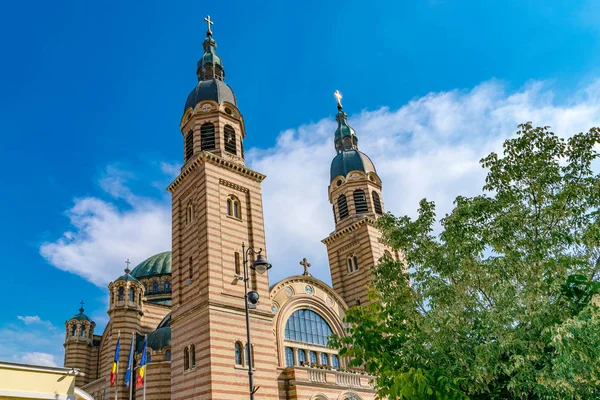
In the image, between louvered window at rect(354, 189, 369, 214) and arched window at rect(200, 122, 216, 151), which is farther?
louvered window at rect(354, 189, 369, 214)

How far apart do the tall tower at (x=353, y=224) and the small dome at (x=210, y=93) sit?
1242cm

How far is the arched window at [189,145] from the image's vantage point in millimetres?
31125

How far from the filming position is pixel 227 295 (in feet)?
82.9

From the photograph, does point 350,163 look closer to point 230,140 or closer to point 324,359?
point 230,140

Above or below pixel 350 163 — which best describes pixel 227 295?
below

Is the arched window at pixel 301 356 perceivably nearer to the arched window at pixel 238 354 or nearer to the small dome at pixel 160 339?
the arched window at pixel 238 354

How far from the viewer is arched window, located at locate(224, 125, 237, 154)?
102 feet

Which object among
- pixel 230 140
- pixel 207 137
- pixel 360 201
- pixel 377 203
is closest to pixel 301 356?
pixel 360 201

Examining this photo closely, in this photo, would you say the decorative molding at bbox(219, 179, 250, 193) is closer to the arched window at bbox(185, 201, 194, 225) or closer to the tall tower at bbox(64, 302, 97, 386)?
the arched window at bbox(185, 201, 194, 225)

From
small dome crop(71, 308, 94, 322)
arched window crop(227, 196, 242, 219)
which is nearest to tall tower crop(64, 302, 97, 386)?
small dome crop(71, 308, 94, 322)

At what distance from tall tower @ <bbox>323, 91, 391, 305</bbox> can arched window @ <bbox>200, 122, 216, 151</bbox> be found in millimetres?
13584

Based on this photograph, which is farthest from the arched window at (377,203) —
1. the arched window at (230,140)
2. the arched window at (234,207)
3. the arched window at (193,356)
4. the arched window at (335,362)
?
the arched window at (193,356)

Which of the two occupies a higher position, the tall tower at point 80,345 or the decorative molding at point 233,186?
the decorative molding at point 233,186

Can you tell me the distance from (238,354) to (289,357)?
6.89 metres
